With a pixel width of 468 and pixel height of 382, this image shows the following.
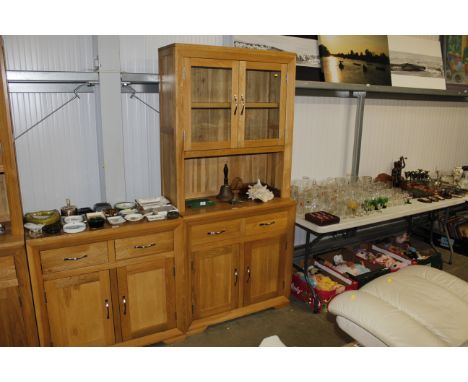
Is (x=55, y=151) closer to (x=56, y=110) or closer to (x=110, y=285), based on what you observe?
(x=56, y=110)

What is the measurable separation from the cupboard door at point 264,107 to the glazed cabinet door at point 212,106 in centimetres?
9

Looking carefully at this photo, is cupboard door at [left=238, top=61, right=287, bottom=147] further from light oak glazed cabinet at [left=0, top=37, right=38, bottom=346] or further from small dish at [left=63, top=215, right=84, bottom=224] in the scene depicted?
light oak glazed cabinet at [left=0, top=37, right=38, bottom=346]

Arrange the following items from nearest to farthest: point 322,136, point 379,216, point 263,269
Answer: point 263,269
point 379,216
point 322,136

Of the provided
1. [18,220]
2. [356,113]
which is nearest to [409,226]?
[356,113]

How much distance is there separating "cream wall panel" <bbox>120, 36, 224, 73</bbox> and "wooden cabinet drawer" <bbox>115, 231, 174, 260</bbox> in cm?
122

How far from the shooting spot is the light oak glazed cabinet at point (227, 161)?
8.23ft

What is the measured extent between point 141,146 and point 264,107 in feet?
3.21

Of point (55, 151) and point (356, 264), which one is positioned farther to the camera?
point (356, 264)

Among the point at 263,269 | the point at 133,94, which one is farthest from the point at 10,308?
the point at 263,269

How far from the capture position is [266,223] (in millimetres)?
2889

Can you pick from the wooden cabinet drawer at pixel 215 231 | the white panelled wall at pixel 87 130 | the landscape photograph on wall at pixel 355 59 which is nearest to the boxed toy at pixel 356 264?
the white panelled wall at pixel 87 130

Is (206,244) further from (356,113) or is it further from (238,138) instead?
(356,113)

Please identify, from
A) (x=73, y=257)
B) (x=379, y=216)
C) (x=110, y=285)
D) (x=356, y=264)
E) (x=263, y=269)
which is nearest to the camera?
(x=73, y=257)

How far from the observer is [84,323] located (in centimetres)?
237
